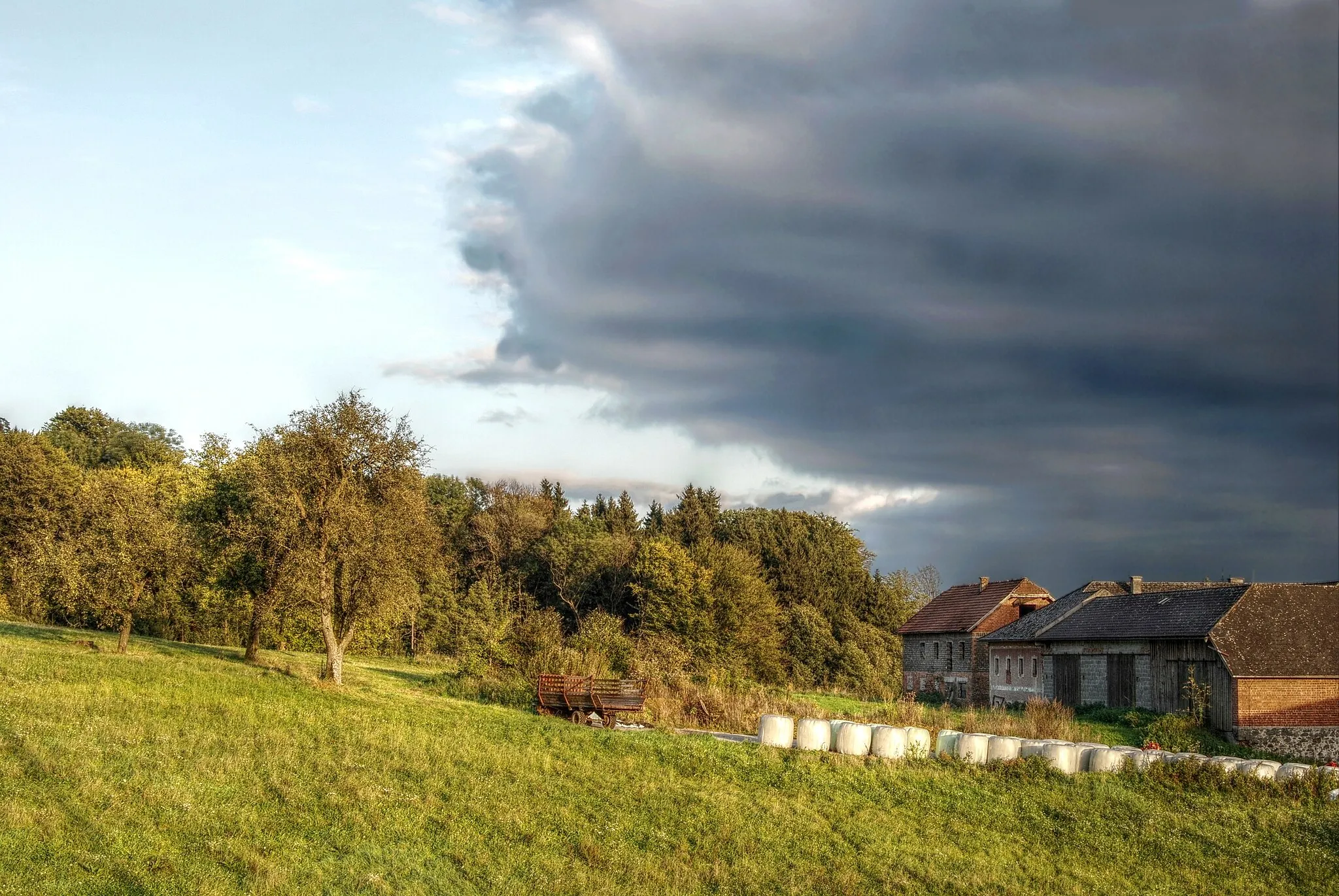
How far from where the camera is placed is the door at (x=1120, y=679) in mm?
44844

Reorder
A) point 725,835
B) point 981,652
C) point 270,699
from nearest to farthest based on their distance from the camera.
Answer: point 725,835 → point 270,699 → point 981,652

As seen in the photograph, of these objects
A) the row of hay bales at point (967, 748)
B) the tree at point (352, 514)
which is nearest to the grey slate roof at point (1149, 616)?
the row of hay bales at point (967, 748)

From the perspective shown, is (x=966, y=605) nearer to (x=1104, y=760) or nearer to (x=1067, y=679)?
(x=1067, y=679)

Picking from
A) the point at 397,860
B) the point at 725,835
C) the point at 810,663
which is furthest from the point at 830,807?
the point at 810,663

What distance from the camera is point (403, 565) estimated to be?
35344mm

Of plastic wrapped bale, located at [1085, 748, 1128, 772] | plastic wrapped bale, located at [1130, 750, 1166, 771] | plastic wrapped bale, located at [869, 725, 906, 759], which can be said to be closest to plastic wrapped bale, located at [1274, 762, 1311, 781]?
plastic wrapped bale, located at [1130, 750, 1166, 771]

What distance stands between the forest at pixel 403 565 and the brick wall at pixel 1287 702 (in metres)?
18.7

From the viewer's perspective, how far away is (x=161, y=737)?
74.1 feet

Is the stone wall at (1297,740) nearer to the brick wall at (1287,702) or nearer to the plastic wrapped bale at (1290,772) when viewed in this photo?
the brick wall at (1287,702)

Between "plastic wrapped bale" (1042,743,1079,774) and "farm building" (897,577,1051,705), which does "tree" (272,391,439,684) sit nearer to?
"plastic wrapped bale" (1042,743,1079,774)

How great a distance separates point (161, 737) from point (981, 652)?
156ft

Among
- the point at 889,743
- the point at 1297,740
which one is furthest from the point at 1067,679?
the point at 889,743

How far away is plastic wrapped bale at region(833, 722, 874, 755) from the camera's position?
1048 inches

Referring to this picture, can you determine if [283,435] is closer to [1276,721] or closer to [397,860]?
[397,860]
